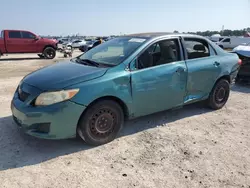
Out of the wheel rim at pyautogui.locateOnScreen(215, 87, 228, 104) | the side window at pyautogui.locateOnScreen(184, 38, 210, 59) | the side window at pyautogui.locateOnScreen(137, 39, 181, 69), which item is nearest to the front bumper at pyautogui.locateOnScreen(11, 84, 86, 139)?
the side window at pyautogui.locateOnScreen(137, 39, 181, 69)

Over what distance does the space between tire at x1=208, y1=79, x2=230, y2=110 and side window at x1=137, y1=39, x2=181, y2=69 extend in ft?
4.29

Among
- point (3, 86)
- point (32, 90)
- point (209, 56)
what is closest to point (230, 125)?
point (209, 56)

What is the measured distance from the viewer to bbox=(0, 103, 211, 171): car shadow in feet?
10.6

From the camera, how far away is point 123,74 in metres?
3.65

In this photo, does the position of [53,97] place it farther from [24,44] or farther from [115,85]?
[24,44]

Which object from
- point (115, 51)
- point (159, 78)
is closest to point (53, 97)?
point (115, 51)

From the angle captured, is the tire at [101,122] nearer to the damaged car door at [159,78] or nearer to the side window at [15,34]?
the damaged car door at [159,78]

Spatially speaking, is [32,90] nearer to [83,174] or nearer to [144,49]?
[83,174]

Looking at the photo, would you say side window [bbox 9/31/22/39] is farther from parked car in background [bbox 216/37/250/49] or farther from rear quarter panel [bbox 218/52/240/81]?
parked car in background [bbox 216/37/250/49]

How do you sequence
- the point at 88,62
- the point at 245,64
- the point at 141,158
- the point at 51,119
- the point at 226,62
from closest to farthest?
1. the point at 51,119
2. the point at 141,158
3. the point at 88,62
4. the point at 226,62
5. the point at 245,64

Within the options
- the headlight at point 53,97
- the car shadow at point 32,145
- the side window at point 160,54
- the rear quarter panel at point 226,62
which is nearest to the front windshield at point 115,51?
the side window at point 160,54

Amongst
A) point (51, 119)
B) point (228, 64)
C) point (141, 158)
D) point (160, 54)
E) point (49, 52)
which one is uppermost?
point (160, 54)

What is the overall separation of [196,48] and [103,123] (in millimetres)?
2478

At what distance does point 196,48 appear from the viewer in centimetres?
485
